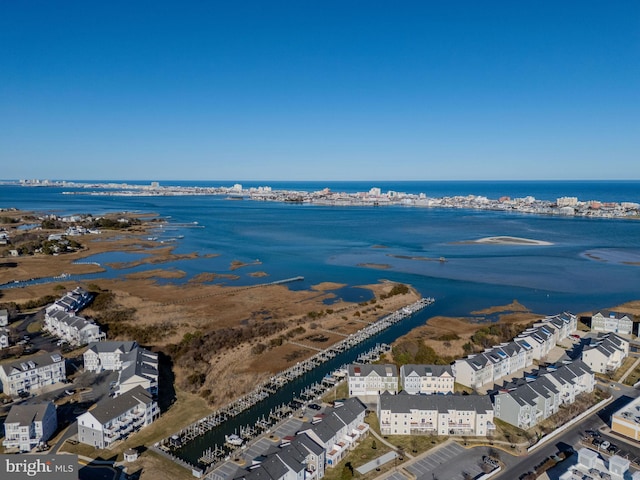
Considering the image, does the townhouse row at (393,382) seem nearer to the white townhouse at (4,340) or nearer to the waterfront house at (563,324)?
the waterfront house at (563,324)

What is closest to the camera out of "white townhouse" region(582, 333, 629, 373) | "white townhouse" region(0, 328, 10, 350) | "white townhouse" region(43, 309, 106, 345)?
"white townhouse" region(582, 333, 629, 373)

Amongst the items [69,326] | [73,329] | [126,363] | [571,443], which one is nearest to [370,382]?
[571,443]

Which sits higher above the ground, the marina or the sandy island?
the sandy island

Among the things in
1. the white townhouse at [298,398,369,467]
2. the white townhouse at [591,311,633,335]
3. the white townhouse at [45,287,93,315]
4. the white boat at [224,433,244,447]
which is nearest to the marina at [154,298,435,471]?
the white boat at [224,433,244,447]

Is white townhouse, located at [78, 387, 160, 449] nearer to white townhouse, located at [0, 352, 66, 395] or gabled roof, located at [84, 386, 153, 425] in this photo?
gabled roof, located at [84, 386, 153, 425]

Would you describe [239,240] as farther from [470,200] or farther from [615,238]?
[470,200]
